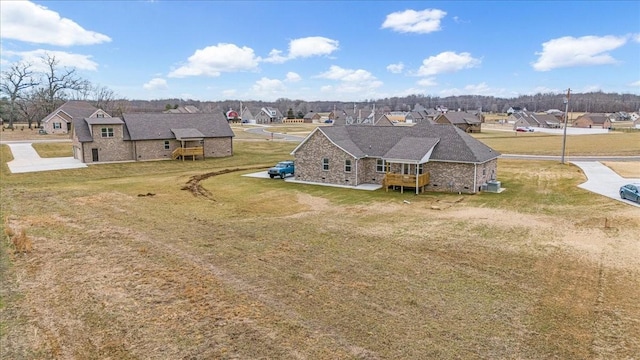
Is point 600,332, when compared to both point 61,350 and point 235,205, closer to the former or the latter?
point 61,350

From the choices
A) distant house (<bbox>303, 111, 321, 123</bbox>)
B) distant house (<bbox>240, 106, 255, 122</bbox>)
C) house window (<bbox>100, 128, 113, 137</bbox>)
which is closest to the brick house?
house window (<bbox>100, 128, 113, 137</bbox>)

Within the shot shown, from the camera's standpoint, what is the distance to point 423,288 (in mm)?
14234

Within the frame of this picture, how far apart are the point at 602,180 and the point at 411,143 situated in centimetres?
1506

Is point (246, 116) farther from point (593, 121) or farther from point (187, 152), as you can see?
point (593, 121)

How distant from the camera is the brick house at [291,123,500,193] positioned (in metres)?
31.6

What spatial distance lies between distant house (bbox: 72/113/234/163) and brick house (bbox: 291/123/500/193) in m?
18.9

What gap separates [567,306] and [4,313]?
1608cm

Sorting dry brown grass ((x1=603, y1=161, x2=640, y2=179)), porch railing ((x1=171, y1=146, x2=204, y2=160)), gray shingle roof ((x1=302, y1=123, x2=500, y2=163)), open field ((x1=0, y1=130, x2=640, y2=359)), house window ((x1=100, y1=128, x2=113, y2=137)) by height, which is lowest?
open field ((x1=0, y1=130, x2=640, y2=359))

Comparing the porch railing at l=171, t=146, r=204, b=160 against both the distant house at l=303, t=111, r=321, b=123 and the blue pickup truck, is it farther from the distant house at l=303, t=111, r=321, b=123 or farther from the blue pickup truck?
the distant house at l=303, t=111, r=321, b=123

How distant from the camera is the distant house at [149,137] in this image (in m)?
47.0

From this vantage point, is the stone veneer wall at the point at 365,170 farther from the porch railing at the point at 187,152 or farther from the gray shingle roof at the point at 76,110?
the gray shingle roof at the point at 76,110

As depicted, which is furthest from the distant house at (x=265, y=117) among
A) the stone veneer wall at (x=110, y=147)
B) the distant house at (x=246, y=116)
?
the stone veneer wall at (x=110, y=147)

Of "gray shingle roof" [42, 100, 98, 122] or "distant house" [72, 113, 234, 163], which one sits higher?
"gray shingle roof" [42, 100, 98, 122]

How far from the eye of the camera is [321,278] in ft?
49.4
